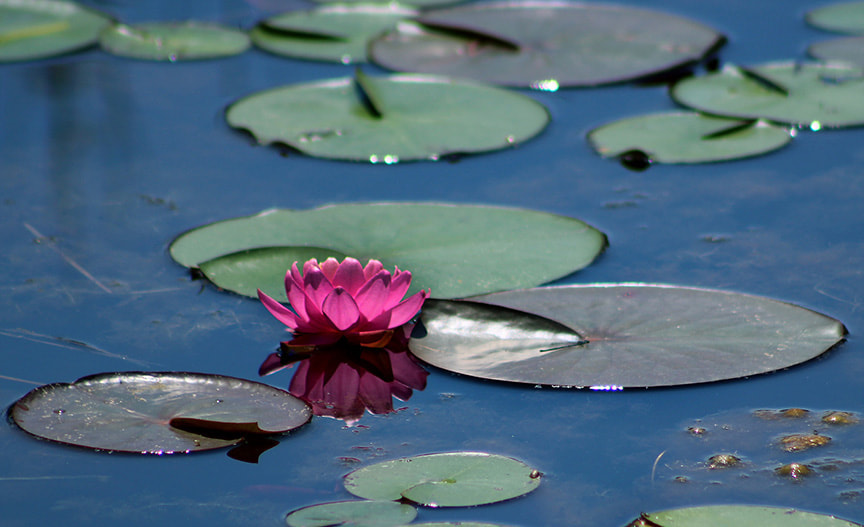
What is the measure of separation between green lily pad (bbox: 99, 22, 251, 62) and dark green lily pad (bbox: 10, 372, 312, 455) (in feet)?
8.50

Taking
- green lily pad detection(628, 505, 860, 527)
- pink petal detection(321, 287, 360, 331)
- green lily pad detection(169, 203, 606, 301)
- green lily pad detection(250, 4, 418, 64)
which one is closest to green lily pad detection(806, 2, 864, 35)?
green lily pad detection(250, 4, 418, 64)

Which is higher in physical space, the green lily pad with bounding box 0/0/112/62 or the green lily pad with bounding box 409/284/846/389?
the green lily pad with bounding box 0/0/112/62

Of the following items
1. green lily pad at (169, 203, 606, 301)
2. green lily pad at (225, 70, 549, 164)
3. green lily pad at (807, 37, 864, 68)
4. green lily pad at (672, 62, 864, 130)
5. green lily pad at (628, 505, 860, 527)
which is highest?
green lily pad at (807, 37, 864, 68)

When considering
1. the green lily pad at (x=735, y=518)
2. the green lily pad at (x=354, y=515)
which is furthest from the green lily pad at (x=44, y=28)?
the green lily pad at (x=735, y=518)

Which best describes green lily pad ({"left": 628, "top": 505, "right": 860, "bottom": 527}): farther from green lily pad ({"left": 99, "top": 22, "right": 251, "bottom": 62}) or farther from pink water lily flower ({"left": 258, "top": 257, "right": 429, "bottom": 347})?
green lily pad ({"left": 99, "top": 22, "right": 251, "bottom": 62})

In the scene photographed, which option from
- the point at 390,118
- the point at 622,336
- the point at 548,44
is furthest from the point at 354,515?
the point at 548,44

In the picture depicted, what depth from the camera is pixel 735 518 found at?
1685 millimetres

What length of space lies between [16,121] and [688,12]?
9.60 ft

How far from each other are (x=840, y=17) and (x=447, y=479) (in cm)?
367

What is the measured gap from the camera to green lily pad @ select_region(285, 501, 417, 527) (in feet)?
5.57

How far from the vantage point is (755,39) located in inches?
174

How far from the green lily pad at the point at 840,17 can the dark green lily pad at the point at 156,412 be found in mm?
3446

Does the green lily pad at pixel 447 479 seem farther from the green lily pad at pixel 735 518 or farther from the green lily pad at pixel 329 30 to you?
the green lily pad at pixel 329 30

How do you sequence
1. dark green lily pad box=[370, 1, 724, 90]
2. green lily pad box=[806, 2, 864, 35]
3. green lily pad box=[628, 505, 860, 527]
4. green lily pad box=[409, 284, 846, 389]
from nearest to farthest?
1. green lily pad box=[628, 505, 860, 527]
2. green lily pad box=[409, 284, 846, 389]
3. dark green lily pad box=[370, 1, 724, 90]
4. green lily pad box=[806, 2, 864, 35]
